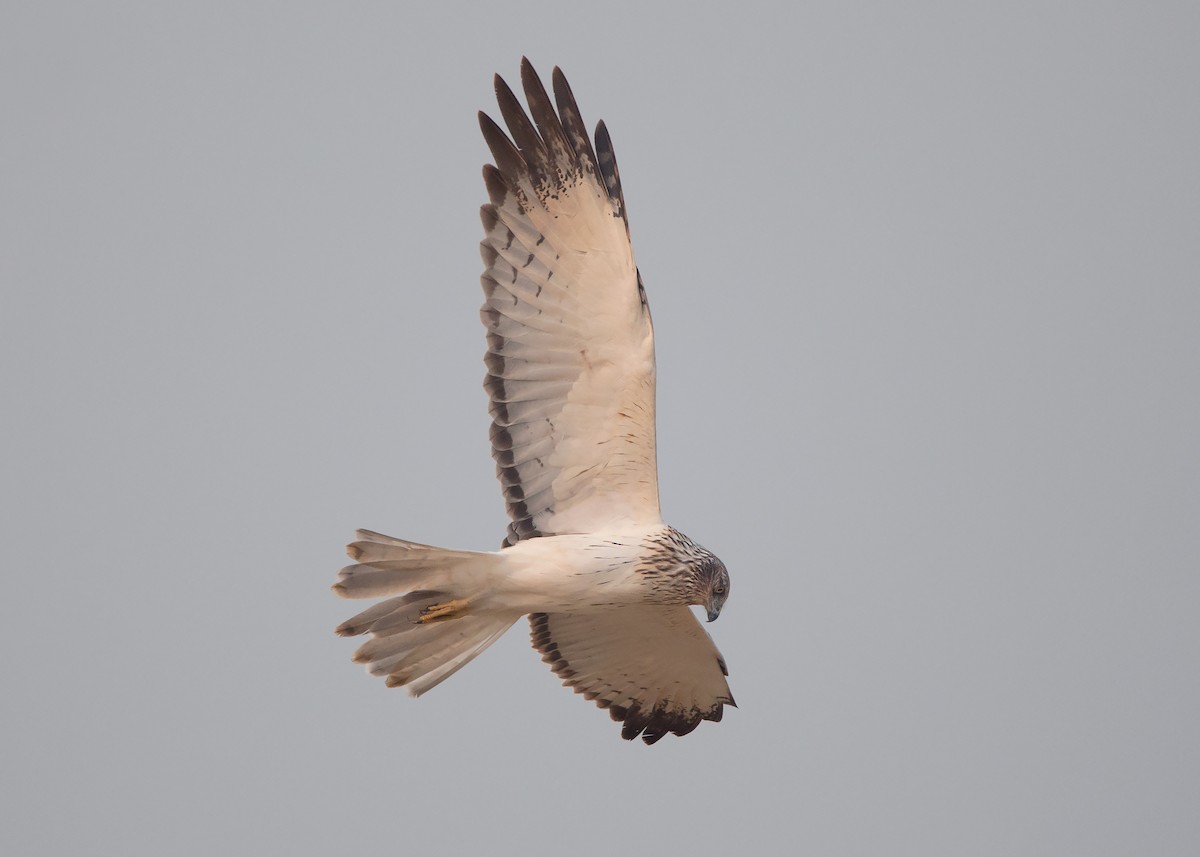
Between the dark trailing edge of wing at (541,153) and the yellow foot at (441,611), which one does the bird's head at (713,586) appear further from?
the dark trailing edge of wing at (541,153)

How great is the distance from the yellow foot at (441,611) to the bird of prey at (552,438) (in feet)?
0.04

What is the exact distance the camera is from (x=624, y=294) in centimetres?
755

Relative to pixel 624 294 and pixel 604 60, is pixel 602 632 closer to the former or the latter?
pixel 624 294

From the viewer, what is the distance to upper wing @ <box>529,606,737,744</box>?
8.81 m

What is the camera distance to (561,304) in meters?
7.66

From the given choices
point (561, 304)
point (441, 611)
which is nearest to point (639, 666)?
point (441, 611)

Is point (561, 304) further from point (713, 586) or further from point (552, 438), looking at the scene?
point (713, 586)

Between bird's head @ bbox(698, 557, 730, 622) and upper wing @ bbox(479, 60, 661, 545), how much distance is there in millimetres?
594

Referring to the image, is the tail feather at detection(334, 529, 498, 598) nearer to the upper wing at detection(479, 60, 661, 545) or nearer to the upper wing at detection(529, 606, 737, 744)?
the upper wing at detection(479, 60, 661, 545)

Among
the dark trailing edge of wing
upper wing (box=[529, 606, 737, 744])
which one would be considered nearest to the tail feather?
upper wing (box=[529, 606, 737, 744])

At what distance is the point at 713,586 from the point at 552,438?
1.16m

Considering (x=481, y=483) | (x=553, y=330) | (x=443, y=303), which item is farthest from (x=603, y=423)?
(x=443, y=303)

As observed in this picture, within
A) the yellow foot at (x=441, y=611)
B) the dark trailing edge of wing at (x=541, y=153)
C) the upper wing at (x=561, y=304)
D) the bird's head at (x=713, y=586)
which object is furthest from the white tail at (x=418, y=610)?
the dark trailing edge of wing at (x=541, y=153)

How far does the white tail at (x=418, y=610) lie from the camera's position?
744cm
